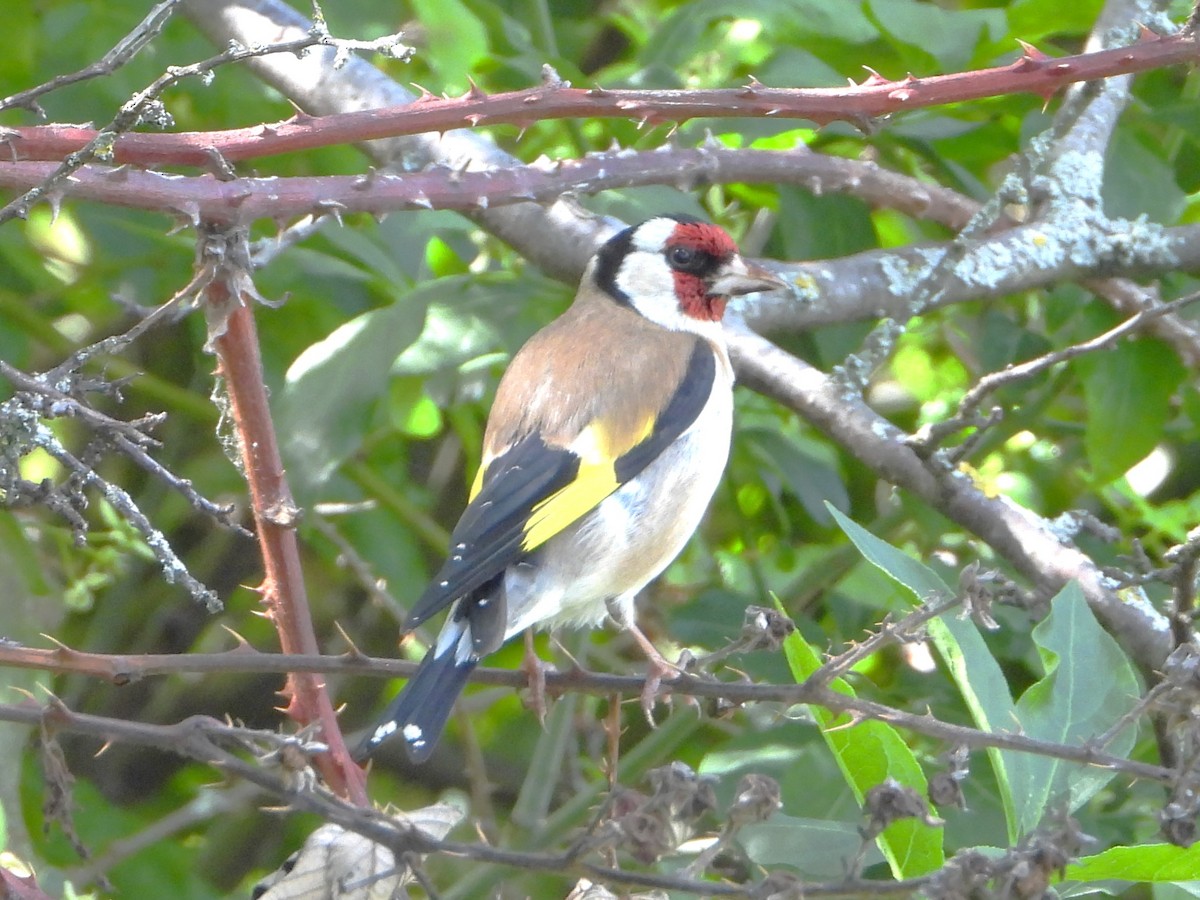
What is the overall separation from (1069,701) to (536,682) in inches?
24.6

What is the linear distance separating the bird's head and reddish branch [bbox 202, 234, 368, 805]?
1319mm

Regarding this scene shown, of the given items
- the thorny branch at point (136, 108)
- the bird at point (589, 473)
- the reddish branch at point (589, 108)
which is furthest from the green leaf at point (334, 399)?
the thorny branch at point (136, 108)

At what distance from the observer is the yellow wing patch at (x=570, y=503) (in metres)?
2.45

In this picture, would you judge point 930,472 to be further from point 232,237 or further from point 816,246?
point 232,237

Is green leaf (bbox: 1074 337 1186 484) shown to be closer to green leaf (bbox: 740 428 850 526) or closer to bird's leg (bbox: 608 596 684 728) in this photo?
green leaf (bbox: 740 428 850 526)

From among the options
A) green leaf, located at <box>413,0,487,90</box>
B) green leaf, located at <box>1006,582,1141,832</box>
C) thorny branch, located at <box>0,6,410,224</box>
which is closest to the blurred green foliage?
green leaf, located at <box>413,0,487,90</box>

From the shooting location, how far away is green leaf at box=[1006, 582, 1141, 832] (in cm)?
185

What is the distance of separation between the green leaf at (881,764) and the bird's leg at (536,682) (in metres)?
0.31

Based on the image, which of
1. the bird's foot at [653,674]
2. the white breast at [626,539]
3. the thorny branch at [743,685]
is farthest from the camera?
the white breast at [626,539]

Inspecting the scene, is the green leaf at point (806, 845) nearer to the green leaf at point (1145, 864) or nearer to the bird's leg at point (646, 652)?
the bird's leg at point (646, 652)

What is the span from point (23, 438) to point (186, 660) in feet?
0.87

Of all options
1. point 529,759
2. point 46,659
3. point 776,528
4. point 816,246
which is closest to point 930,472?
point 816,246

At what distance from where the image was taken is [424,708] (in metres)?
2.07

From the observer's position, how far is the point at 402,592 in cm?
344
